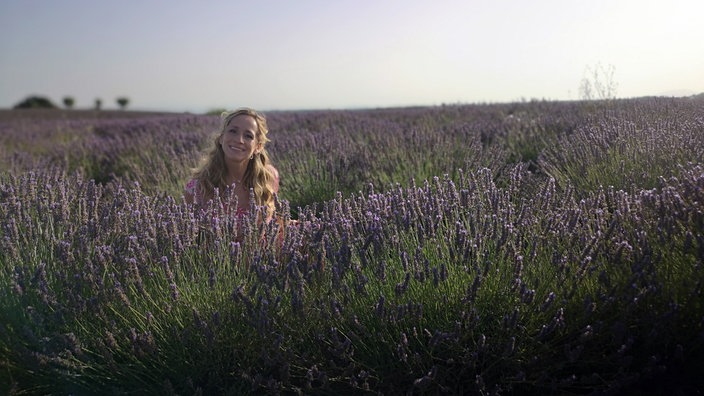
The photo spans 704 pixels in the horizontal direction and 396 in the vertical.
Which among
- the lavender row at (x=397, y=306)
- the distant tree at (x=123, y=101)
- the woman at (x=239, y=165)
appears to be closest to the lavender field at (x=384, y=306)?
Result: the lavender row at (x=397, y=306)

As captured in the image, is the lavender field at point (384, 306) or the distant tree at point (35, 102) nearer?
the lavender field at point (384, 306)

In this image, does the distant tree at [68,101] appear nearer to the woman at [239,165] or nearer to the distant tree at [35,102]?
the distant tree at [35,102]

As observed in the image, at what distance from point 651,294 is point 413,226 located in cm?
79

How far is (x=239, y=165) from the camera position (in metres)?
3.53

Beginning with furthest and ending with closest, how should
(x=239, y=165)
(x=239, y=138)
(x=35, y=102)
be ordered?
(x=35, y=102), (x=239, y=165), (x=239, y=138)

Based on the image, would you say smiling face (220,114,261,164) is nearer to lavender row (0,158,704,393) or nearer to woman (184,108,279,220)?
woman (184,108,279,220)

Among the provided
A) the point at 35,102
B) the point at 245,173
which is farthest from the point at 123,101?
the point at 245,173

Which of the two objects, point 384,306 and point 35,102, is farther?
point 35,102

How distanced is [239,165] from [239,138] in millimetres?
205

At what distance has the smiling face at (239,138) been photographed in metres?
3.39

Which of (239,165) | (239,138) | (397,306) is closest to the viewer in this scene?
(397,306)

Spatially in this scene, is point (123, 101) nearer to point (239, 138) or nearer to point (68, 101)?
point (68, 101)

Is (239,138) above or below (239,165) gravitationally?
above

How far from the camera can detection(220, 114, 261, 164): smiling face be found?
3393mm
